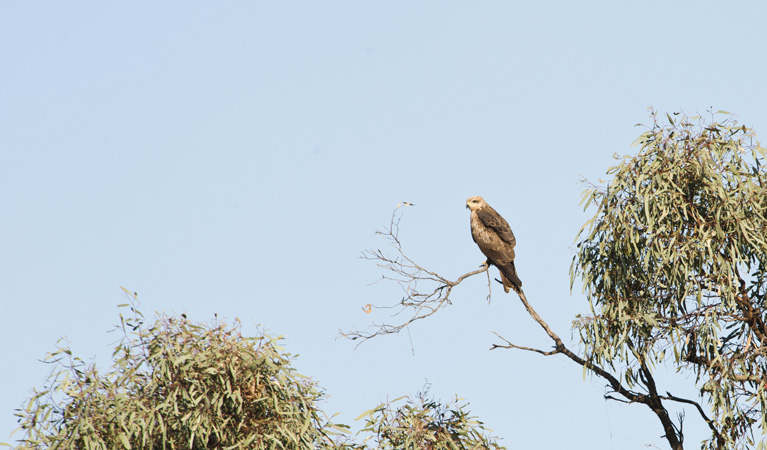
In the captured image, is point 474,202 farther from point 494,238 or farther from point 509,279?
point 509,279

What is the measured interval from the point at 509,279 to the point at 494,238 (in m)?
0.94

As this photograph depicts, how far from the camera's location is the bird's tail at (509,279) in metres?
10.2

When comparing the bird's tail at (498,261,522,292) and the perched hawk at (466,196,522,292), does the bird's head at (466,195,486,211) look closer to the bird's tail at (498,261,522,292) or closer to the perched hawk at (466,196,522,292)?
the perched hawk at (466,196,522,292)

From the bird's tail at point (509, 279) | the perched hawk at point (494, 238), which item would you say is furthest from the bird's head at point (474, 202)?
the bird's tail at point (509, 279)

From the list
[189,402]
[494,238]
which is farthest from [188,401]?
[494,238]

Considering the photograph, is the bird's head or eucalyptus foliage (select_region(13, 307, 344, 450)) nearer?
eucalyptus foliage (select_region(13, 307, 344, 450))

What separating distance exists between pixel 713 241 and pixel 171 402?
524 cm

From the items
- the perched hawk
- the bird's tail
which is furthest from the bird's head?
the bird's tail

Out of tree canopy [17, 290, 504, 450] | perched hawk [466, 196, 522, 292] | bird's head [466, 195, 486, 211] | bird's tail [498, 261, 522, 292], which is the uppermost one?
bird's head [466, 195, 486, 211]

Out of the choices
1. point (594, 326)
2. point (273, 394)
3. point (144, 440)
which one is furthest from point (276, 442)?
point (594, 326)

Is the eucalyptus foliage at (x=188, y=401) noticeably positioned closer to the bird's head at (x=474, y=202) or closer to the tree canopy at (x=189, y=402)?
the tree canopy at (x=189, y=402)

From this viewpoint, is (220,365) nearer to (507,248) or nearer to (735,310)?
(507,248)

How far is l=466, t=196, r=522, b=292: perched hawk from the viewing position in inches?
407

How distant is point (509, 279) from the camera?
33.8ft
